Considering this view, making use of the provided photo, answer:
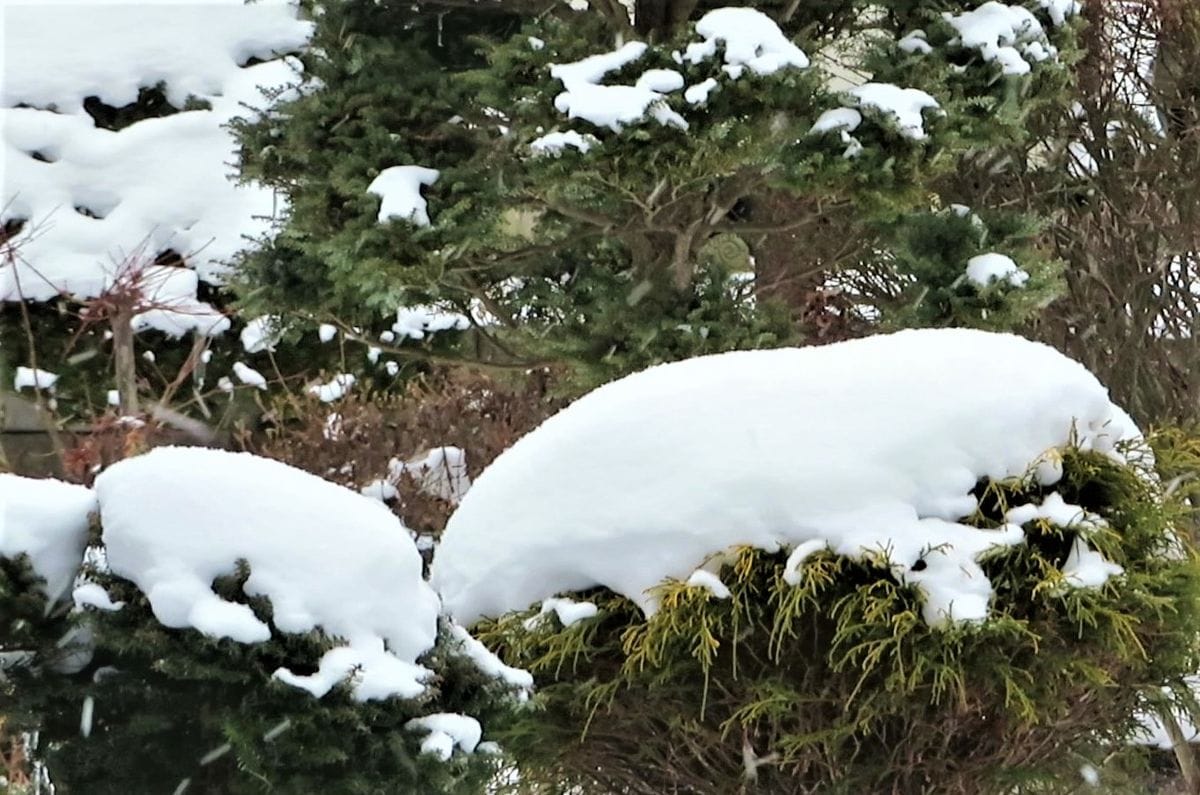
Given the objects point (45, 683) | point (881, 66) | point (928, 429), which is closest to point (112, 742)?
point (45, 683)

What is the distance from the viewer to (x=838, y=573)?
245 cm

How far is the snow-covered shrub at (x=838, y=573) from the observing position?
2.44 m

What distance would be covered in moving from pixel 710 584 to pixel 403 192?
261cm

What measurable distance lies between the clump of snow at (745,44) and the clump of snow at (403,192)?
1.00 metres

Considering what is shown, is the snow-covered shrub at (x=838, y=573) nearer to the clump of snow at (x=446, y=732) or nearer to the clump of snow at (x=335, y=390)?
the clump of snow at (x=446, y=732)

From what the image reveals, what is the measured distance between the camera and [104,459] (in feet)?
18.8

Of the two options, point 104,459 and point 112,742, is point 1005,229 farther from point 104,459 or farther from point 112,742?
point 112,742

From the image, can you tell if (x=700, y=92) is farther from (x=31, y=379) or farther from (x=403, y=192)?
(x=31, y=379)

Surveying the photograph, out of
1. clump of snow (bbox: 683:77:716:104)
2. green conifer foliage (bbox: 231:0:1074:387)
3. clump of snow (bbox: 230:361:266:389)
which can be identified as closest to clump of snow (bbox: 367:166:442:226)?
green conifer foliage (bbox: 231:0:1074:387)

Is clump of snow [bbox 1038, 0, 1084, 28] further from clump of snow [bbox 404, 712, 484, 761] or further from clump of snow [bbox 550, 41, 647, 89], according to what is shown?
clump of snow [bbox 404, 712, 484, 761]

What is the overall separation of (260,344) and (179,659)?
18.9 feet

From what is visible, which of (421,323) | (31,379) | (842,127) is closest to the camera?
(842,127)

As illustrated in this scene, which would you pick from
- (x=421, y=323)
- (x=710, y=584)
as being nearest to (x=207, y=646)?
(x=710, y=584)

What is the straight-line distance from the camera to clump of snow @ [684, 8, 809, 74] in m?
4.36
